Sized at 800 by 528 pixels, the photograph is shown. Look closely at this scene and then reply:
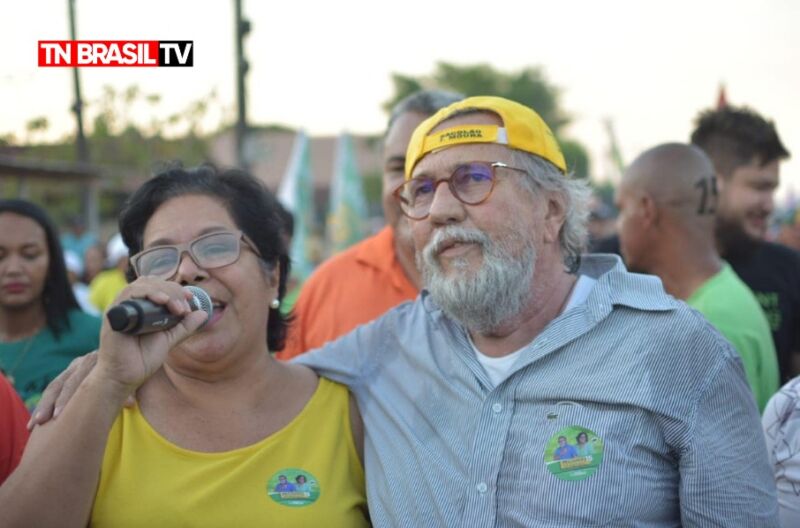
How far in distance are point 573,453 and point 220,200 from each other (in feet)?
5.07

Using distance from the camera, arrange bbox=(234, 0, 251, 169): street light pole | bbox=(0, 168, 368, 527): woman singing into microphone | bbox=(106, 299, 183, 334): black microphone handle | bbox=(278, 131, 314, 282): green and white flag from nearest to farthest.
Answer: bbox=(106, 299, 183, 334): black microphone handle → bbox=(0, 168, 368, 527): woman singing into microphone → bbox=(234, 0, 251, 169): street light pole → bbox=(278, 131, 314, 282): green and white flag

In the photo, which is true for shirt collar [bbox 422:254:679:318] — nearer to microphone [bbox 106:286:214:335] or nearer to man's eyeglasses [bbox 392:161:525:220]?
man's eyeglasses [bbox 392:161:525:220]

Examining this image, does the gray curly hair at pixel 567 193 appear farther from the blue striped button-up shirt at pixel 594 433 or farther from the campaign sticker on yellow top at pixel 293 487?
the campaign sticker on yellow top at pixel 293 487

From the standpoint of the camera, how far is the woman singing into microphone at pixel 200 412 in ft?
7.66

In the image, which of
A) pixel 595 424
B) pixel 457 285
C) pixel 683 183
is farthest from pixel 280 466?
pixel 683 183

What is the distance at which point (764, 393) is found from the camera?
3666mm

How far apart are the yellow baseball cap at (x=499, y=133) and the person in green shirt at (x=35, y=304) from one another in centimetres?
239

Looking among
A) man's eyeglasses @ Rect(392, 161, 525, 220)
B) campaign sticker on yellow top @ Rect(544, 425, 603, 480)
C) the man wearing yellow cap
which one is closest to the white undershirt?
the man wearing yellow cap

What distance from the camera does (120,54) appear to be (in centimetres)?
448

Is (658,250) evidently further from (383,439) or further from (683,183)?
(383,439)

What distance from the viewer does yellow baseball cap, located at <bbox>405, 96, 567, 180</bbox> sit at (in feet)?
9.64

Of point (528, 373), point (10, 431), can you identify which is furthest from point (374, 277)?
point (10, 431)

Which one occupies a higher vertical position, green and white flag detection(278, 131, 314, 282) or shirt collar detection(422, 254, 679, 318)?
shirt collar detection(422, 254, 679, 318)

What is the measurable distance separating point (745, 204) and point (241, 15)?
780cm
